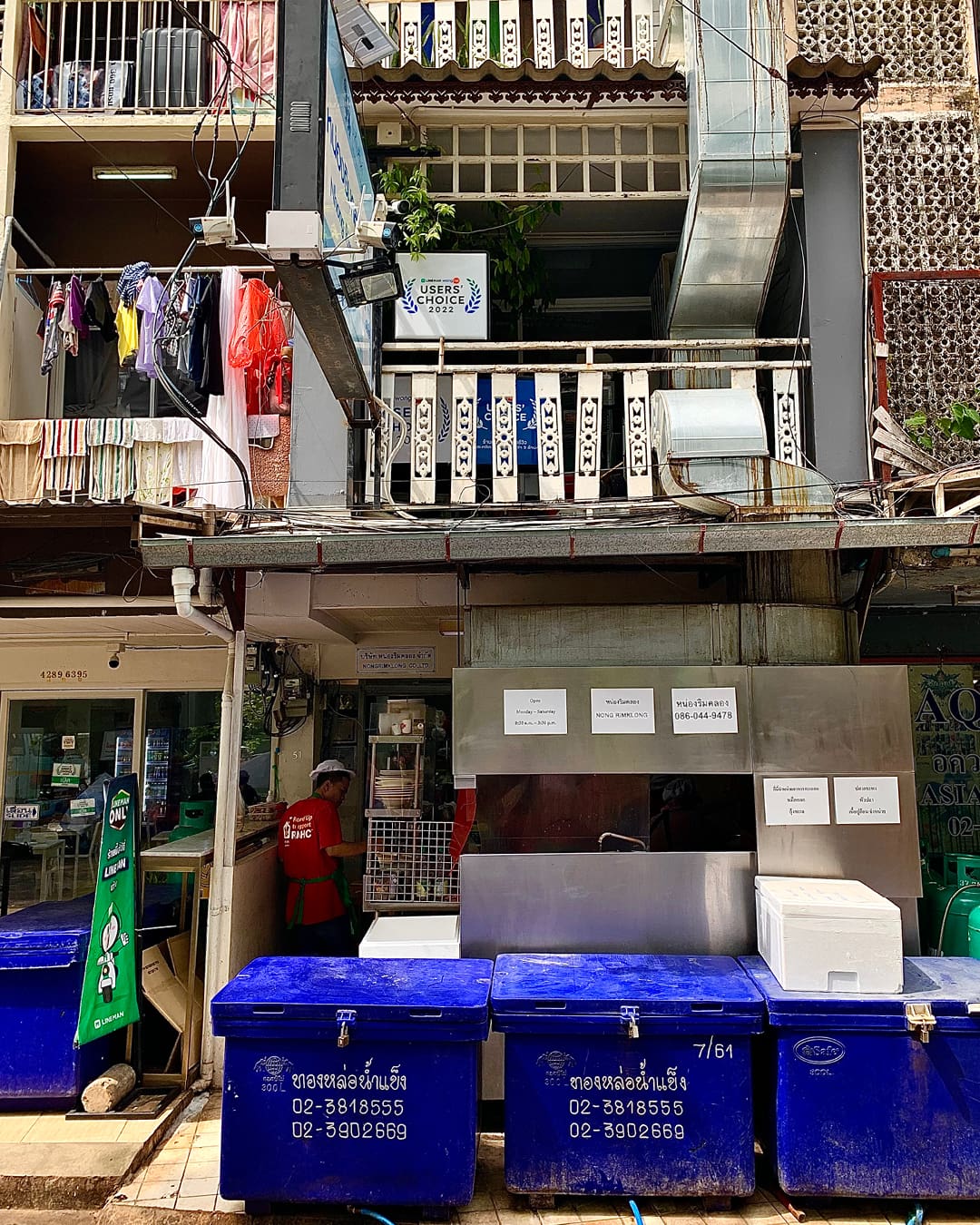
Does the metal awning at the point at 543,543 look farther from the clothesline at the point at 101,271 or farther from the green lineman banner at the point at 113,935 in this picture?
the clothesline at the point at 101,271

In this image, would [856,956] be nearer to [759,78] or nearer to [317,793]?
[317,793]

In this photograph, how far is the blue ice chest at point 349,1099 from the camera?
4801 millimetres

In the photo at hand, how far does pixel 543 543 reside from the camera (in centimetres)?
581

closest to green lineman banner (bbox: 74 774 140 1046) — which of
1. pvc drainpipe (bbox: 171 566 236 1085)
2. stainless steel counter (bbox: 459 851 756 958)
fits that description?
pvc drainpipe (bbox: 171 566 236 1085)

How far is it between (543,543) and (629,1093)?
321 cm

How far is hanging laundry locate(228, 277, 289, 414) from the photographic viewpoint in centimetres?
772

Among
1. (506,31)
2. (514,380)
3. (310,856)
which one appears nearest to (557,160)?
(506,31)

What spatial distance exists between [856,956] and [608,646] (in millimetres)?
2547

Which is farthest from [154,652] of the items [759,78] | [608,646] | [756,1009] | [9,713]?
[759,78]

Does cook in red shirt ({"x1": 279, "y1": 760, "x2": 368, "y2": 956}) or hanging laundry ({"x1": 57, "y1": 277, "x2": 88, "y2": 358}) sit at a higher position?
hanging laundry ({"x1": 57, "y1": 277, "x2": 88, "y2": 358})

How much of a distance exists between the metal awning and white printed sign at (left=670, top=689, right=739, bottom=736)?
1.08m

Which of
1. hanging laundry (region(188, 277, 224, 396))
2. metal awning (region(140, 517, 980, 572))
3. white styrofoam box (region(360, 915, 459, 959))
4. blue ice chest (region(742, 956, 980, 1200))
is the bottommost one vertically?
blue ice chest (region(742, 956, 980, 1200))

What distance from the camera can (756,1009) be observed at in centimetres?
496

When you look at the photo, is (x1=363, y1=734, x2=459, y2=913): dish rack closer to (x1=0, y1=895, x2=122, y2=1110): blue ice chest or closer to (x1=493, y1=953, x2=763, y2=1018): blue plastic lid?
(x1=493, y1=953, x2=763, y2=1018): blue plastic lid
